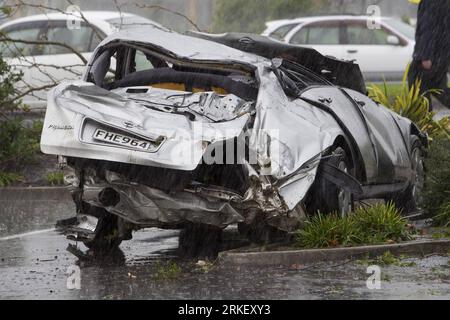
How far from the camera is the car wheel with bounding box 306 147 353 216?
9.32 metres

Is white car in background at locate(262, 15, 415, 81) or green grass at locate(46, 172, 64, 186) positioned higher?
white car in background at locate(262, 15, 415, 81)

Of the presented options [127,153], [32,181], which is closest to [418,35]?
[32,181]

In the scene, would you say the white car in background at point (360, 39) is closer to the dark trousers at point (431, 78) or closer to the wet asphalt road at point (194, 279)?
the dark trousers at point (431, 78)

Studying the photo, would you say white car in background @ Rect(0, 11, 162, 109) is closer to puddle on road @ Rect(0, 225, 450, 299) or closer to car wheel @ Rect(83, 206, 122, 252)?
car wheel @ Rect(83, 206, 122, 252)

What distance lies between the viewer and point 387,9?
43.9 m

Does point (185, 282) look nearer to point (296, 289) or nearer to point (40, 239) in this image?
point (296, 289)

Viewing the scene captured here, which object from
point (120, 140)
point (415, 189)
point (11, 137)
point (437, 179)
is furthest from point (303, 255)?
point (11, 137)

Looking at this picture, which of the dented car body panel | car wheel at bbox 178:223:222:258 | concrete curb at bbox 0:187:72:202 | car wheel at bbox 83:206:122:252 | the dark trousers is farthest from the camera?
the dark trousers

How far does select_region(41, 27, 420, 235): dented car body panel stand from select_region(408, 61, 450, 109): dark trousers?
5.55 meters

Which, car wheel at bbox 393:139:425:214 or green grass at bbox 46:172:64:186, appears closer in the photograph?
car wheel at bbox 393:139:425:214

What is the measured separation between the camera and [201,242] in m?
10.4

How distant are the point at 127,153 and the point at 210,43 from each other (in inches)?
66.7

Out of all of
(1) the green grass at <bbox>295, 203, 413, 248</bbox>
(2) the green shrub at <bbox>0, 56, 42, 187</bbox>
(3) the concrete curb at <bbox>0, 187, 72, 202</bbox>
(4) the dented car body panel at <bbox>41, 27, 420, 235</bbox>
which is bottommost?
(3) the concrete curb at <bbox>0, 187, 72, 202</bbox>

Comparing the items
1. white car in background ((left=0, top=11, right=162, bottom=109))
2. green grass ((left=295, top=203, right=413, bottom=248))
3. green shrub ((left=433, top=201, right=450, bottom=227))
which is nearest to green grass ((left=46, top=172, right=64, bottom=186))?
white car in background ((left=0, top=11, right=162, bottom=109))
